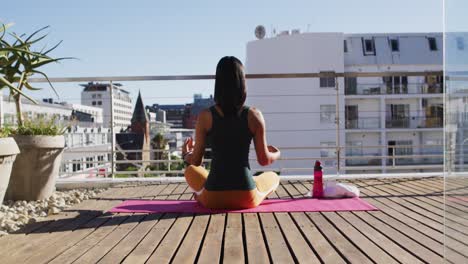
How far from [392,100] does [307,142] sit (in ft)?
21.9

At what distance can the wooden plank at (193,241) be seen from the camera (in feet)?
5.41

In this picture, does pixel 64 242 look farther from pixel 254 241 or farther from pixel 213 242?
pixel 254 241

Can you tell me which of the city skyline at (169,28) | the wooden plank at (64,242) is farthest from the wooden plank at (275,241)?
the city skyline at (169,28)

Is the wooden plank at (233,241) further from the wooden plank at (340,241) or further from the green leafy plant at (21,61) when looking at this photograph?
the green leafy plant at (21,61)

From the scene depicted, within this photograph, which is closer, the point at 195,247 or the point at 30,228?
the point at 195,247

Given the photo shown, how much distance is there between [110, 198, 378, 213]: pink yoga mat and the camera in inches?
100

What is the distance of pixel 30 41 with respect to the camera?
10.3ft

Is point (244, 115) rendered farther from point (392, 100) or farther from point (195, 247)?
point (392, 100)

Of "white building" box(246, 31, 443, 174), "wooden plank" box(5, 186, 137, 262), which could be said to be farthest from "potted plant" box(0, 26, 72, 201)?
"white building" box(246, 31, 443, 174)

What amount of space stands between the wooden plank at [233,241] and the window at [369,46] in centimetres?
2876

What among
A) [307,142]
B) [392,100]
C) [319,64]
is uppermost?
[319,64]

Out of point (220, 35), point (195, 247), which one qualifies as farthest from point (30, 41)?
point (220, 35)

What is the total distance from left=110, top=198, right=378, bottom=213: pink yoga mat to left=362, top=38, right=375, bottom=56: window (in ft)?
92.1

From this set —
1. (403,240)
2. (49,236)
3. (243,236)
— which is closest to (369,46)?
(403,240)
